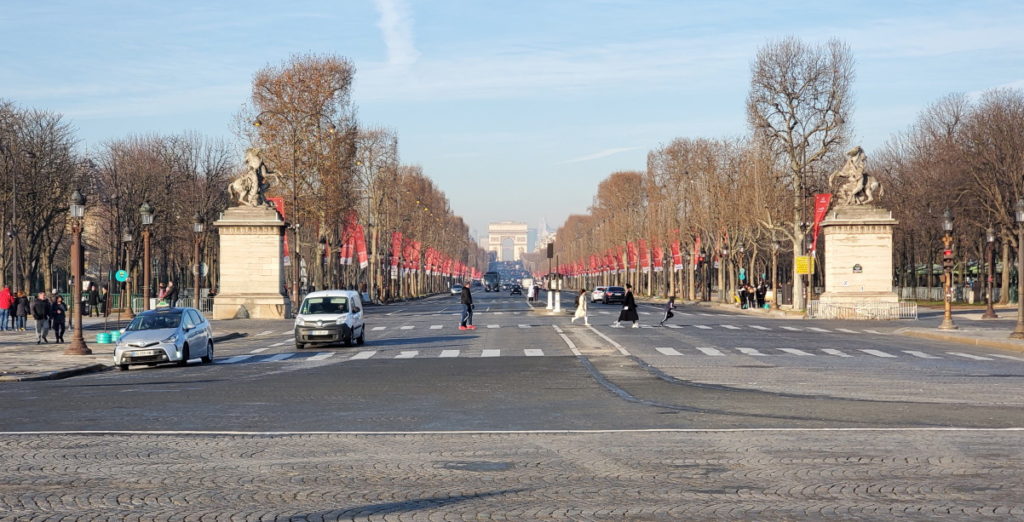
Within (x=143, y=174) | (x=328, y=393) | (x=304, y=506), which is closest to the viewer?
(x=304, y=506)

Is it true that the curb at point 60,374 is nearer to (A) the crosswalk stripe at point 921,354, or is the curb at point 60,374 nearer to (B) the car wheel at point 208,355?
(B) the car wheel at point 208,355

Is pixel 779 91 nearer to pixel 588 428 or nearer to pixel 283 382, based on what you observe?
pixel 283 382

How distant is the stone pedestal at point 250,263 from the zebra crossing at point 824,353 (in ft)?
97.8

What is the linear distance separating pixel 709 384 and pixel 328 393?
666 centimetres

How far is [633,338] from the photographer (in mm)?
40469

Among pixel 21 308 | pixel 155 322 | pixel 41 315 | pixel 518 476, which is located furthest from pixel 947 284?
pixel 518 476

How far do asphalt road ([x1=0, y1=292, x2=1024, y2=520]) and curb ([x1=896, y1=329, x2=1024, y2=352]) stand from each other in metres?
7.95

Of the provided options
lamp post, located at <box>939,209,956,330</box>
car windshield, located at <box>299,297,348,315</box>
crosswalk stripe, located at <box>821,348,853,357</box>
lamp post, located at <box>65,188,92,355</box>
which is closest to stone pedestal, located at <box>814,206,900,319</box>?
lamp post, located at <box>939,209,956,330</box>

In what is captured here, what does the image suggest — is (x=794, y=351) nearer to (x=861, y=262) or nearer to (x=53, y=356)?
(x=53, y=356)

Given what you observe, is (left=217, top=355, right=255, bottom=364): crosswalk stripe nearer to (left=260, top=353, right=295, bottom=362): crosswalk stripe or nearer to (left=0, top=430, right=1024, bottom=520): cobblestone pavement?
(left=260, top=353, right=295, bottom=362): crosswalk stripe

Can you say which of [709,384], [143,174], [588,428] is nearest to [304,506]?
[588,428]

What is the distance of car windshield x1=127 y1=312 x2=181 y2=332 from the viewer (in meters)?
30.2

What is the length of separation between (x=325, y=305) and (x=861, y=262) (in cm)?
3064

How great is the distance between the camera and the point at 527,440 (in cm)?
1373
